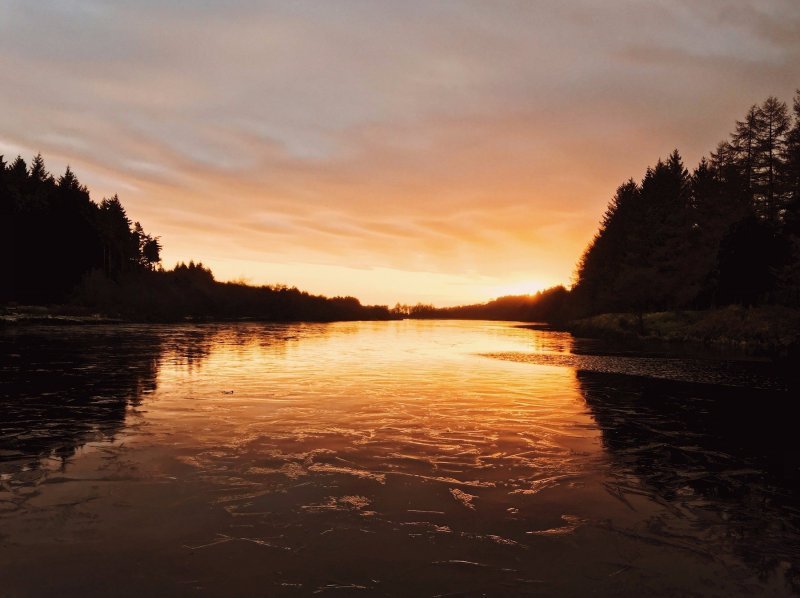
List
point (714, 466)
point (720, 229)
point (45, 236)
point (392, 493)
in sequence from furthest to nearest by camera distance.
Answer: point (45, 236)
point (720, 229)
point (714, 466)
point (392, 493)

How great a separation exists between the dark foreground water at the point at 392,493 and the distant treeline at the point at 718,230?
3781cm

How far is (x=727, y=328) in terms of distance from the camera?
163 ft

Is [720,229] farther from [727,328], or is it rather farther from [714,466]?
[714,466]

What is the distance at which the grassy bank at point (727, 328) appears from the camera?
4119 cm

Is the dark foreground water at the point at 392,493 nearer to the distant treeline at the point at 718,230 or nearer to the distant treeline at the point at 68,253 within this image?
the distant treeline at the point at 718,230

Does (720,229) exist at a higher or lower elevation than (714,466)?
higher

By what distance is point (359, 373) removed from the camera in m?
26.5

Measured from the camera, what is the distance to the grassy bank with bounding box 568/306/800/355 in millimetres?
41188

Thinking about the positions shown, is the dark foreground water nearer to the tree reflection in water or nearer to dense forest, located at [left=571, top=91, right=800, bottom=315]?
the tree reflection in water

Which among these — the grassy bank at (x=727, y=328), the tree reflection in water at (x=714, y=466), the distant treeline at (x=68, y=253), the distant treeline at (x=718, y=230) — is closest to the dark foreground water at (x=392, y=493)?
the tree reflection in water at (x=714, y=466)

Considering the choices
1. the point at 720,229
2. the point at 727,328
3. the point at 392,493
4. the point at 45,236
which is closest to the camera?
the point at 392,493

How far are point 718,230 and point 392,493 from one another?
64303 mm

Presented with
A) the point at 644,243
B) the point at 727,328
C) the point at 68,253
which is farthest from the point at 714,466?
the point at 68,253

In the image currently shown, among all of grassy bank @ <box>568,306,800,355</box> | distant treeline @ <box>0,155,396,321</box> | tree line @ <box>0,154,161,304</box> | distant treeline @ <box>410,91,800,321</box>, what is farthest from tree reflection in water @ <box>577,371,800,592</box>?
tree line @ <box>0,154,161,304</box>
